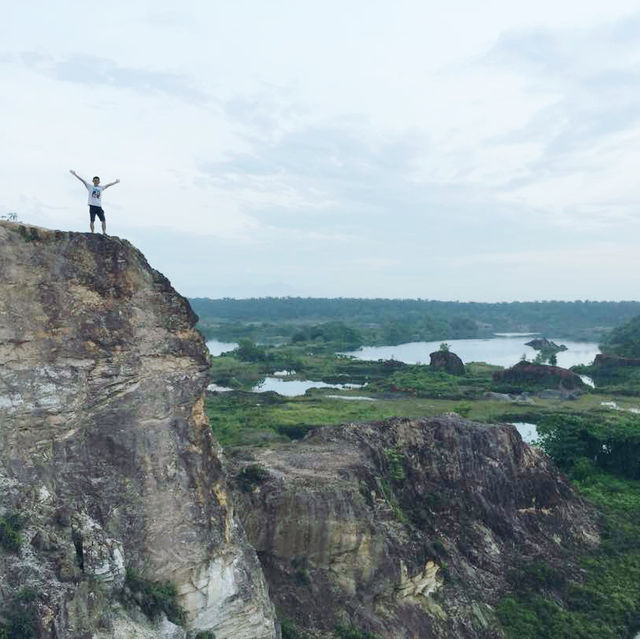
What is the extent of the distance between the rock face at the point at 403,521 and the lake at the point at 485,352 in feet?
239

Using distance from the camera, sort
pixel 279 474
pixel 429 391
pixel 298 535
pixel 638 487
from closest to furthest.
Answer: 1. pixel 298 535
2. pixel 279 474
3. pixel 638 487
4. pixel 429 391

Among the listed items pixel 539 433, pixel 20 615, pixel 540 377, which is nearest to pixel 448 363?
pixel 540 377

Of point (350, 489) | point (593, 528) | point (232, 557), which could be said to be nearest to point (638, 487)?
point (593, 528)

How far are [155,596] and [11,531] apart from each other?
3.41 meters

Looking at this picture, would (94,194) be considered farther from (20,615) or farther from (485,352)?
(485,352)

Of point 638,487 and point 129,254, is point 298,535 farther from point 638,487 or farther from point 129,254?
point 638,487

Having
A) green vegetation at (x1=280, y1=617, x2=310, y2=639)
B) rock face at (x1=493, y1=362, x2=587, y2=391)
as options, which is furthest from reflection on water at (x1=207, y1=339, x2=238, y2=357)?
green vegetation at (x1=280, y1=617, x2=310, y2=639)

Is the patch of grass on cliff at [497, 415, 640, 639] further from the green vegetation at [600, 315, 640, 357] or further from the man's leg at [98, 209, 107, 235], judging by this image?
Result: the green vegetation at [600, 315, 640, 357]

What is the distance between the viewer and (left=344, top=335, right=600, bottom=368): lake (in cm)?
11069

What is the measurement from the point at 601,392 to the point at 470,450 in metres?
47.3

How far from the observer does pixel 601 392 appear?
68938mm

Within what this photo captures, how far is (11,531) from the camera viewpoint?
12258 millimetres

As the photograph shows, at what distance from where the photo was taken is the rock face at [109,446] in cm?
1298

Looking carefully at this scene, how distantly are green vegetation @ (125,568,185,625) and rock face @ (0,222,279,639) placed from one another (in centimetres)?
18
